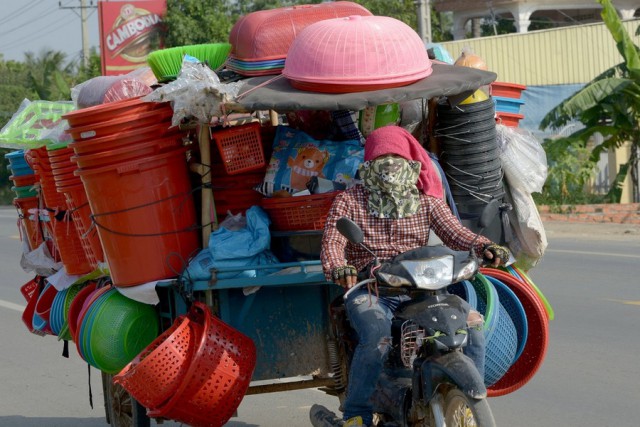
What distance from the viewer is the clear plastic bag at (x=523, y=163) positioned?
5.50 metres

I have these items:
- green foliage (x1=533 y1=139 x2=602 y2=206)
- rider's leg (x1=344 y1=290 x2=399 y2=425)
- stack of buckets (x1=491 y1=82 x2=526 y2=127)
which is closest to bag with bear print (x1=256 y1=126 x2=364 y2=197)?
rider's leg (x1=344 y1=290 x2=399 y2=425)

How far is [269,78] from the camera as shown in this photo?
204 inches

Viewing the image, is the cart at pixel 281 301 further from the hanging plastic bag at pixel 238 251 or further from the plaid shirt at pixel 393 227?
the plaid shirt at pixel 393 227

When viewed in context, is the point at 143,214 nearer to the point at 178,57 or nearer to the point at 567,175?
the point at 178,57

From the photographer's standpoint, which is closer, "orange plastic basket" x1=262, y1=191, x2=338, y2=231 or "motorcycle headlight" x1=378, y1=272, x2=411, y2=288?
"motorcycle headlight" x1=378, y1=272, x2=411, y2=288

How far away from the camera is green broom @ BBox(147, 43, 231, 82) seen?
550 centimetres

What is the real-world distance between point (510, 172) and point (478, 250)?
1.20 m

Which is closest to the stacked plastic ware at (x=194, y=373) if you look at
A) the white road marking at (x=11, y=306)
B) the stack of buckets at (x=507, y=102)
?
the stack of buckets at (x=507, y=102)

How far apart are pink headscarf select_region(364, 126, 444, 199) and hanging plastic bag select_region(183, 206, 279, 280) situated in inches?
28.7

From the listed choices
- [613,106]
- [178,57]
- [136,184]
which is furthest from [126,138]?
[613,106]

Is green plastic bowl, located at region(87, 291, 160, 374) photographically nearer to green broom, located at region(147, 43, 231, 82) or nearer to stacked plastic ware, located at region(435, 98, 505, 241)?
green broom, located at region(147, 43, 231, 82)

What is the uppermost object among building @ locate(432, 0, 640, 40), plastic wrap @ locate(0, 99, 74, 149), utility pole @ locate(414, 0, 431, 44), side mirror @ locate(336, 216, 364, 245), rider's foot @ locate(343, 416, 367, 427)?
plastic wrap @ locate(0, 99, 74, 149)

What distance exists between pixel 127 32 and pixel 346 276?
115ft

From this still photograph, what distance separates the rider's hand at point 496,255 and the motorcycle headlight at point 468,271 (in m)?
0.21
